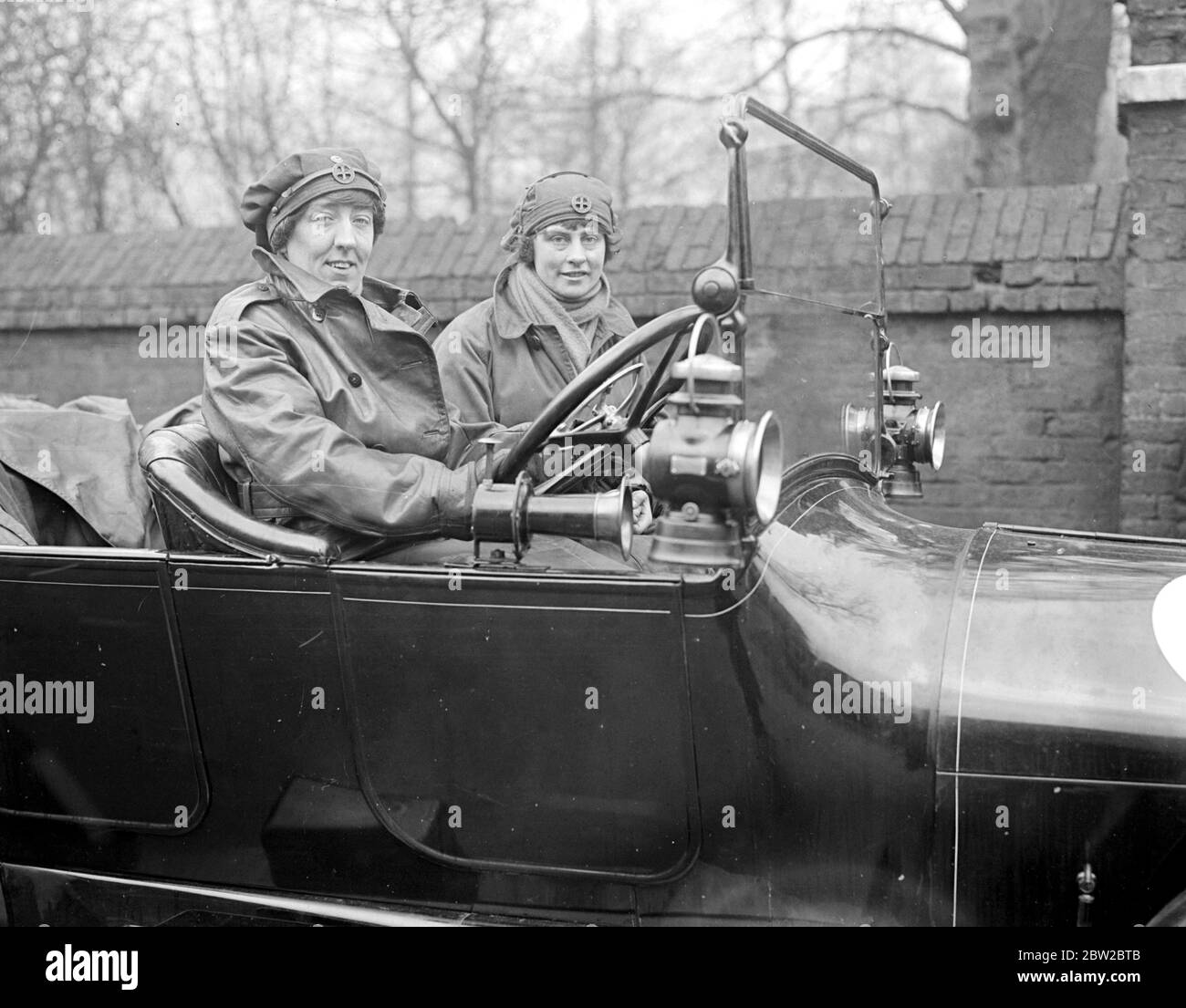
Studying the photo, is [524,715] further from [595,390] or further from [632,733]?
[595,390]

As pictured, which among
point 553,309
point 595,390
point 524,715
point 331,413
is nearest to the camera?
point 595,390

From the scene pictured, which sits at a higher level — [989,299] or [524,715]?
[989,299]

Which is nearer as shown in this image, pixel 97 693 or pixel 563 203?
→ pixel 97 693

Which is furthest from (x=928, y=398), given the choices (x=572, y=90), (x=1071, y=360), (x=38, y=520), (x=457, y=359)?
(x=572, y=90)

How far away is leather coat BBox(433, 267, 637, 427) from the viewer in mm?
3291

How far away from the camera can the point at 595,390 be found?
84.5 inches

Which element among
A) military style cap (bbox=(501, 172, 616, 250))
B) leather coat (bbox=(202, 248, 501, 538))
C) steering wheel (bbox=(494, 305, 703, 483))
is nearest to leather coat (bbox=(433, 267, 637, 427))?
military style cap (bbox=(501, 172, 616, 250))

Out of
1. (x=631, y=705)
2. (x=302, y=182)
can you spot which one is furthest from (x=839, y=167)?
(x=631, y=705)

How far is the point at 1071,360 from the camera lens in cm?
546

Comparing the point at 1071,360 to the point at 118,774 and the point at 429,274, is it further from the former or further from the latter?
the point at 118,774

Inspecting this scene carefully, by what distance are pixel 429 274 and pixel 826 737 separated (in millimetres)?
4530

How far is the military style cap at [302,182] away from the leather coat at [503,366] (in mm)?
530

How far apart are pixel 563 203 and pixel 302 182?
678mm

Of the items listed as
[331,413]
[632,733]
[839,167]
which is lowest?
[632,733]
